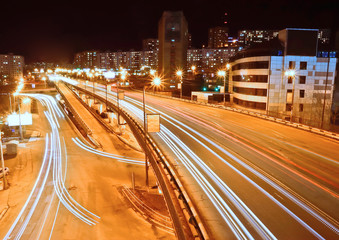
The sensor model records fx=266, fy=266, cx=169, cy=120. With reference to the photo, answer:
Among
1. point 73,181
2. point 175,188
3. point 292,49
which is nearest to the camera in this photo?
point 175,188

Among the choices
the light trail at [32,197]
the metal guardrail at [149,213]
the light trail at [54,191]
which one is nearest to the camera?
the light trail at [32,197]

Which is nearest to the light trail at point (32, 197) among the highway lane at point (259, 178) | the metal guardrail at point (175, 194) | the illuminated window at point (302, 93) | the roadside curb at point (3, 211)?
the roadside curb at point (3, 211)

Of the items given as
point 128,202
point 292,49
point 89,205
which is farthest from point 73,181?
point 292,49

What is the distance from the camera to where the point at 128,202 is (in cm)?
2070

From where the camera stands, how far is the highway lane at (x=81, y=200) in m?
16.4

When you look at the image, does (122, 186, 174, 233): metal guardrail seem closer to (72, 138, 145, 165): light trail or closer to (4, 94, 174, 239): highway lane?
(4, 94, 174, 239): highway lane

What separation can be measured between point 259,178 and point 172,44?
9535 centimetres

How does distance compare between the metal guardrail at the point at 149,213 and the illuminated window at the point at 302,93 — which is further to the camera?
the illuminated window at the point at 302,93

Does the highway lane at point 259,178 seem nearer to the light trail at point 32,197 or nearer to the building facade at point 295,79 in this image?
the light trail at point 32,197

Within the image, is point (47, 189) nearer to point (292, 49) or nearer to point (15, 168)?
point (15, 168)

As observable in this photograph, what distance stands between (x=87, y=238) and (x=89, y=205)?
3982 millimetres

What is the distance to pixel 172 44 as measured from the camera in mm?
104312

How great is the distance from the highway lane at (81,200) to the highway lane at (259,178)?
469 cm

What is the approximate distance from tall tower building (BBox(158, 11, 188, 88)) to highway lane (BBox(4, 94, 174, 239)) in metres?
75.0
